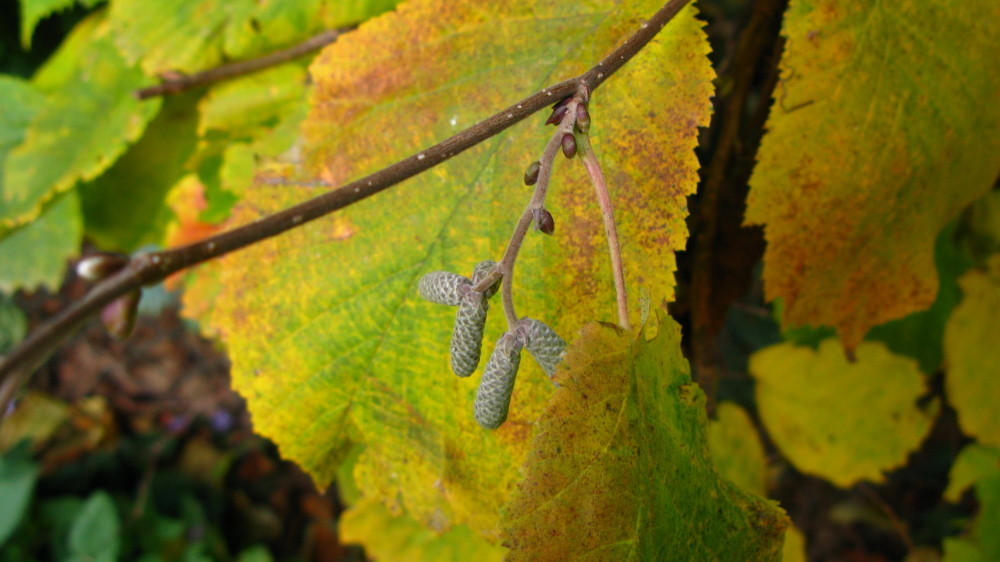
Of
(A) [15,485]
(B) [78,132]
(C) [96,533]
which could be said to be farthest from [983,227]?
(A) [15,485]

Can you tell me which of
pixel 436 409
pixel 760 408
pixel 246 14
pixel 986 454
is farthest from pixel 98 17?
pixel 986 454

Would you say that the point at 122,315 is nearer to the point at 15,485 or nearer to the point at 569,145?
the point at 569,145

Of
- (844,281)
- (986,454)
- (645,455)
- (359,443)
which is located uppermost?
(645,455)

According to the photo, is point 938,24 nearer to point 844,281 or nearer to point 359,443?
point 844,281

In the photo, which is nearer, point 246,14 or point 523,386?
point 523,386

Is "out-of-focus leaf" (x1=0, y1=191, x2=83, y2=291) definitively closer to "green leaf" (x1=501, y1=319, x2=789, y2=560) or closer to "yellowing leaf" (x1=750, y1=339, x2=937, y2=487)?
"green leaf" (x1=501, y1=319, x2=789, y2=560)

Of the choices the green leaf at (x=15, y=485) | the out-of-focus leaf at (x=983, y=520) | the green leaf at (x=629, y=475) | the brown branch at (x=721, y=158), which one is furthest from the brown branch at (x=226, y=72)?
the green leaf at (x=15, y=485)

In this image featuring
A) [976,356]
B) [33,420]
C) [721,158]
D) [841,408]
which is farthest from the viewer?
[33,420]
